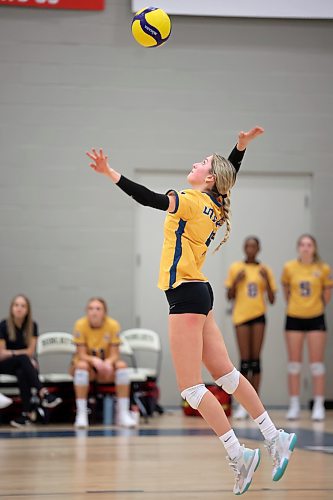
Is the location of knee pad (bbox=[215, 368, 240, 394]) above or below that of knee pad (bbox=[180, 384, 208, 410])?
above

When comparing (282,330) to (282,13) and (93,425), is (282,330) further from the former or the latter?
(282,13)

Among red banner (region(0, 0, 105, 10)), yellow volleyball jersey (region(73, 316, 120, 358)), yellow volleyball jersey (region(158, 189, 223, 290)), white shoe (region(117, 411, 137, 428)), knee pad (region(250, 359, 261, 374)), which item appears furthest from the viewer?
red banner (region(0, 0, 105, 10))

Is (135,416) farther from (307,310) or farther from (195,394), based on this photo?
(195,394)

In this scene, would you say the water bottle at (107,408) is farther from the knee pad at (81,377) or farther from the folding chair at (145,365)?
the knee pad at (81,377)

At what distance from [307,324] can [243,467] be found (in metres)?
5.82

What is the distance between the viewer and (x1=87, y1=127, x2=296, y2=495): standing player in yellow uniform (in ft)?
15.0

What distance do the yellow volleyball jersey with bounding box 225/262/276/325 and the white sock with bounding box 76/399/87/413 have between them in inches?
80.2

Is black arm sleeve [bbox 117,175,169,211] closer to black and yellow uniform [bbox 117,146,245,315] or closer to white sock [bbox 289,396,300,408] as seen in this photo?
black and yellow uniform [bbox 117,146,245,315]

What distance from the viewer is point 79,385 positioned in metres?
9.34

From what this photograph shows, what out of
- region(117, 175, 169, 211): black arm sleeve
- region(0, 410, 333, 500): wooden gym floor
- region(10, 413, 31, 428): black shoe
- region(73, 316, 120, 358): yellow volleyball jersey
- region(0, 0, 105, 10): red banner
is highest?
region(0, 0, 105, 10): red banner

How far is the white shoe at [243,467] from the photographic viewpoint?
14.8 feet

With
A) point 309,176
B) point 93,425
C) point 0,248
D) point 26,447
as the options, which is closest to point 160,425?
point 93,425

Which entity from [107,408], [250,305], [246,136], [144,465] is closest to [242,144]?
[246,136]

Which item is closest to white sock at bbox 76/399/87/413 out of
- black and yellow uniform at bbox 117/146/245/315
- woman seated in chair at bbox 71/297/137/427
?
woman seated in chair at bbox 71/297/137/427
